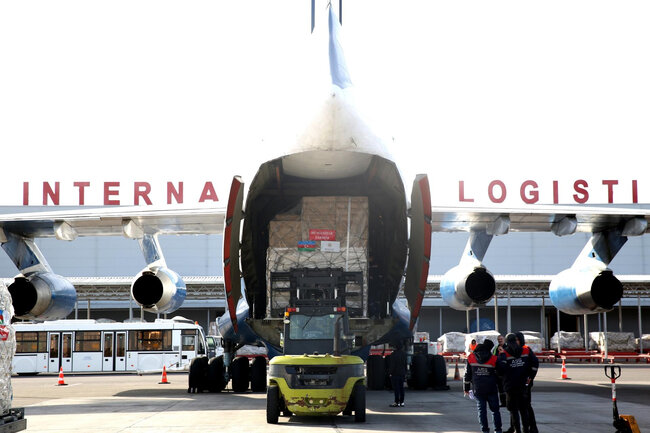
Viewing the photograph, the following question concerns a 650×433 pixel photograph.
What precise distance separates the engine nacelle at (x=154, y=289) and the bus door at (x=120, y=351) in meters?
14.0

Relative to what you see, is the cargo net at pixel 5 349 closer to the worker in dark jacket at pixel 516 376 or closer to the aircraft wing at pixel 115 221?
the worker in dark jacket at pixel 516 376

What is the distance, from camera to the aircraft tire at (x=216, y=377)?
54.8 ft

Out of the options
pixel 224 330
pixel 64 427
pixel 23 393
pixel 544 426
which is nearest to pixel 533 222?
pixel 544 426

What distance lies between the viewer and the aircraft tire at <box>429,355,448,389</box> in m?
17.4

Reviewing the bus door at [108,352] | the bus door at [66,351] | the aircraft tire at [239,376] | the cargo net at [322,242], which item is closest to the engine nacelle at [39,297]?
the aircraft tire at [239,376]

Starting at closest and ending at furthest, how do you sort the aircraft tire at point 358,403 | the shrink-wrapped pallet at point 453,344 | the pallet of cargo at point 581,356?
1. the aircraft tire at point 358,403
2. the pallet of cargo at point 581,356
3. the shrink-wrapped pallet at point 453,344

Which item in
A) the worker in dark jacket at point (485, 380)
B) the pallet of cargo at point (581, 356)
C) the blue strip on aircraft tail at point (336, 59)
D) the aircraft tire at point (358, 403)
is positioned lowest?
the pallet of cargo at point (581, 356)

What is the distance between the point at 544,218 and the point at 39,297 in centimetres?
974

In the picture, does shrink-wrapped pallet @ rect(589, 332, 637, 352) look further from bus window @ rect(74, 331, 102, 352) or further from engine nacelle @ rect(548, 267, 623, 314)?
engine nacelle @ rect(548, 267, 623, 314)

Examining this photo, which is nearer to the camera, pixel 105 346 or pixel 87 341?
pixel 105 346

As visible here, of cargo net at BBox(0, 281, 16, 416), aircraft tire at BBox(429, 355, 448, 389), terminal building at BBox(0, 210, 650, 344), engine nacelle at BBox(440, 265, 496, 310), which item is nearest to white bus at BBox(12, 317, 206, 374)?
terminal building at BBox(0, 210, 650, 344)

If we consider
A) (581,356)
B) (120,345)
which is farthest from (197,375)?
(581,356)

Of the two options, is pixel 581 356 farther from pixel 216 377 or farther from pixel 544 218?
pixel 216 377

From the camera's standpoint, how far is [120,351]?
92.2ft
